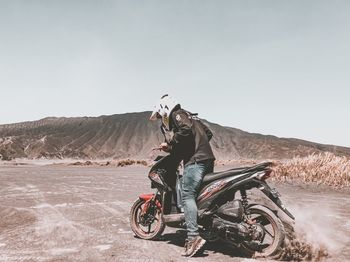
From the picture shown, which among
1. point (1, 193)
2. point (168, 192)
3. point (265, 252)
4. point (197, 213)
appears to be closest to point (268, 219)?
point (265, 252)

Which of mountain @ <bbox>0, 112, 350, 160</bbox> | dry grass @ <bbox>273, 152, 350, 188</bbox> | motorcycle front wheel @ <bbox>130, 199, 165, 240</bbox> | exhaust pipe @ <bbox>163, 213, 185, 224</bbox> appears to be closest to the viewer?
exhaust pipe @ <bbox>163, 213, 185, 224</bbox>

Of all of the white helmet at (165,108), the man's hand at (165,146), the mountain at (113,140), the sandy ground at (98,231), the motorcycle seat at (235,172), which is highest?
the mountain at (113,140)

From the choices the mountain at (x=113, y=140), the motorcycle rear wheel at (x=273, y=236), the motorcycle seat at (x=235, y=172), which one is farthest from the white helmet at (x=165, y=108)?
the mountain at (x=113, y=140)

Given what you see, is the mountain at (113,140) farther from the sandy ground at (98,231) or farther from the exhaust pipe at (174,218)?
the exhaust pipe at (174,218)

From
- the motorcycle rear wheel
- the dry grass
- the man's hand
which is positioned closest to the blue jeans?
the man's hand

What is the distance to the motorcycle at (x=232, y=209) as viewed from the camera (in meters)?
6.48

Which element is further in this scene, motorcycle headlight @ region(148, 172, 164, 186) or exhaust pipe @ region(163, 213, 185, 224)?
motorcycle headlight @ region(148, 172, 164, 186)

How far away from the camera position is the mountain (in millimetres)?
131875

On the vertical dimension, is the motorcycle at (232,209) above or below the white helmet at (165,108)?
below

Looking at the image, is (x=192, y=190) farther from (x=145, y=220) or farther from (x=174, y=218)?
(x=145, y=220)

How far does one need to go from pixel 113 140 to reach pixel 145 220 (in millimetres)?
143025

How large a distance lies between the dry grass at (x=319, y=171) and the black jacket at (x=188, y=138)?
12459 millimetres

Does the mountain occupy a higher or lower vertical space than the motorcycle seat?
higher

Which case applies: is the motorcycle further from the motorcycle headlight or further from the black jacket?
the black jacket
